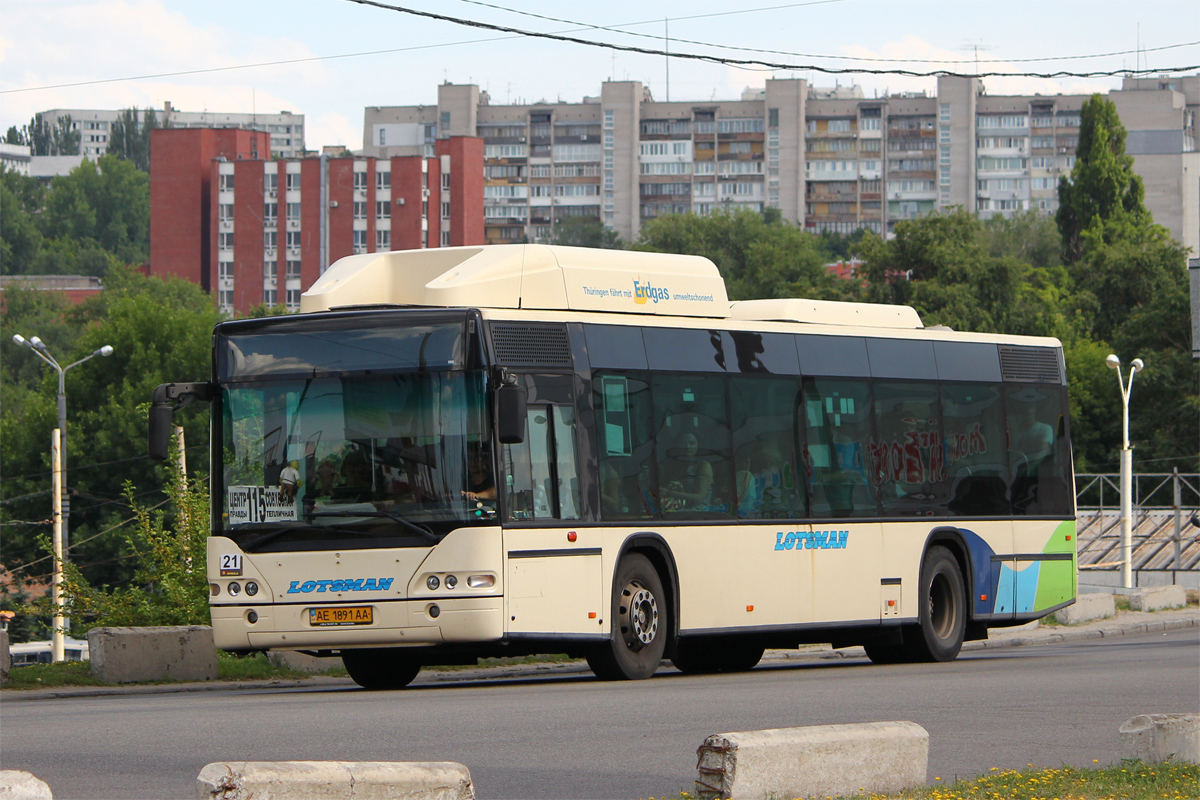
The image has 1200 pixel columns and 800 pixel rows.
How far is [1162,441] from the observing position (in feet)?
224

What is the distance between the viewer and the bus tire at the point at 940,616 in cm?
1833

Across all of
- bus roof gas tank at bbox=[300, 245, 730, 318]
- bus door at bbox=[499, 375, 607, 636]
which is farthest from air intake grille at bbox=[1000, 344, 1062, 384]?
bus door at bbox=[499, 375, 607, 636]

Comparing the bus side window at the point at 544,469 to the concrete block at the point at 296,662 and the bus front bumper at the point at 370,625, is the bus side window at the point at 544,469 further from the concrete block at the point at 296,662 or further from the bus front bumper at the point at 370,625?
the concrete block at the point at 296,662

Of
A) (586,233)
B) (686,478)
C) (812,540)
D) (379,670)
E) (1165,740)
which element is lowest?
(379,670)

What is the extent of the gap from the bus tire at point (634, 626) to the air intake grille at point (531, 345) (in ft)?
5.90

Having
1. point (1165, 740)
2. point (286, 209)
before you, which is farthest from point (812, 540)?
point (286, 209)

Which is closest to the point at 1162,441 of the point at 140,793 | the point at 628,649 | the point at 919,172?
the point at 628,649

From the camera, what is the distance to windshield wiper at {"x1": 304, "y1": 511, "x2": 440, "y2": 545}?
13688 mm

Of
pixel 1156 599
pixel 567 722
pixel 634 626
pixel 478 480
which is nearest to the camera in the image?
pixel 567 722

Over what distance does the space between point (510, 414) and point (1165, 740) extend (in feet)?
20.5

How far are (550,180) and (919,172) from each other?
36.5m

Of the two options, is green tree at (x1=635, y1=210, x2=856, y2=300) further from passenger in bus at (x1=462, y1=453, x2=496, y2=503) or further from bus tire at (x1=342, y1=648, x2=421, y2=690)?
passenger in bus at (x1=462, y1=453, x2=496, y2=503)

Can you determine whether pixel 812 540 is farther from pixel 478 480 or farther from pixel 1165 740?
pixel 1165 740

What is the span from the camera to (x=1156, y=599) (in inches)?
1284
